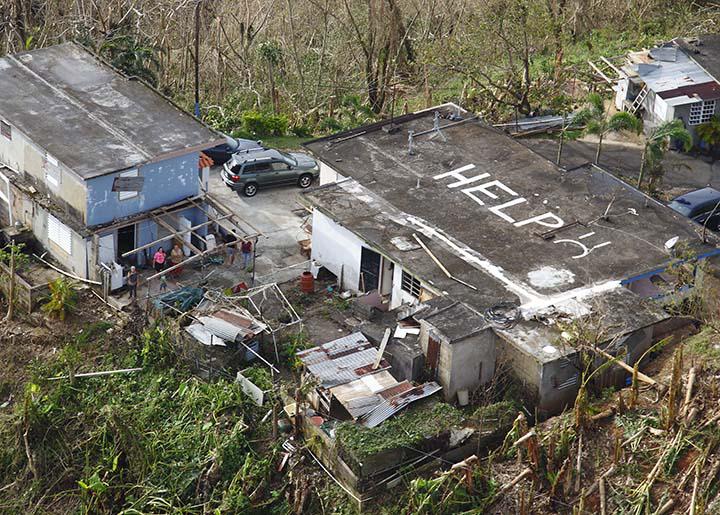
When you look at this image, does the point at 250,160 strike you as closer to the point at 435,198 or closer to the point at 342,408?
the point at 435,198

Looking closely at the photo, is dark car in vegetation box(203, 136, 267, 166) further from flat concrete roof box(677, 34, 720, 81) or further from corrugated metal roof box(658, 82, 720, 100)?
flat concrete roof box(677, 34, 720, 81)

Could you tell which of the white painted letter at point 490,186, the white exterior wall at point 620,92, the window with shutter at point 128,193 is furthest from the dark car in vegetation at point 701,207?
the window with shutter at point 128,193

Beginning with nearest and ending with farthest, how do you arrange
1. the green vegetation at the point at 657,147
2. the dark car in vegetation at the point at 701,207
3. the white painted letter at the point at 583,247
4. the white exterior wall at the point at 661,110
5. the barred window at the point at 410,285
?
the barred window at the point at 410,285 < the white painted letter at the point at 583,247 < the dark car in vegetation at the point at 701,207 < the green vegetation at the point at 657,147 < the white exterior wall at the point at 661,110

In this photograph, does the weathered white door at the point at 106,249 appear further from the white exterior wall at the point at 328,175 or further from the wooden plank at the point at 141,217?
the white exterior wall at the point at 328,175

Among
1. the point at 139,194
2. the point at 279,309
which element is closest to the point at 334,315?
the point at 279,309

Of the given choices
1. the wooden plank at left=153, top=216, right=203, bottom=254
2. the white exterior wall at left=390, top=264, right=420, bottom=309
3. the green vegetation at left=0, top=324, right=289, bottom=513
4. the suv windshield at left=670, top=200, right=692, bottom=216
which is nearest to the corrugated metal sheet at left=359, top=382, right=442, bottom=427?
the green vegetation at left=0, top=324, right=289, bottom=513

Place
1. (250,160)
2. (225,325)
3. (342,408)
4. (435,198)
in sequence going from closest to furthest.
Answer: (342,408) → (225,325) → (435,198) → (250,160)

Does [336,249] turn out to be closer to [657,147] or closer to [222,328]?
[222,328]
